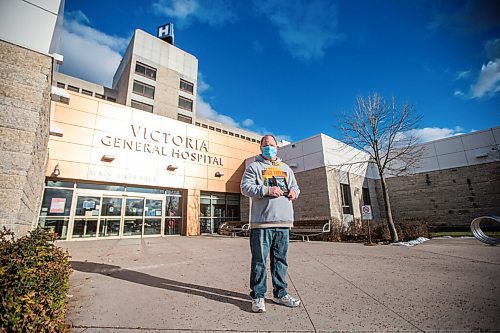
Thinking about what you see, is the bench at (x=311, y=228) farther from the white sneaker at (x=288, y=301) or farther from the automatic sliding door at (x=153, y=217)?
the automatic sliding door at (x=153, y=217)

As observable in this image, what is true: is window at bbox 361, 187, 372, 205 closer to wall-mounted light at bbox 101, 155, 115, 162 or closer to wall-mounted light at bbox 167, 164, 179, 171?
wall-mounted light at bbox 167, 164, 179, 171

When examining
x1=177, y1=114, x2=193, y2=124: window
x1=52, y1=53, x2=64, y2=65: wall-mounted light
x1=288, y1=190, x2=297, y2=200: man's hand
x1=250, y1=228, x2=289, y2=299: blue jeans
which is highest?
x1=177, y1=114, x2=193, y2=124: window

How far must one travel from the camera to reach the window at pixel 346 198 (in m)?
11.9

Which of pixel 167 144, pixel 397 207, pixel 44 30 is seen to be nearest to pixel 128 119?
pixel 167 144

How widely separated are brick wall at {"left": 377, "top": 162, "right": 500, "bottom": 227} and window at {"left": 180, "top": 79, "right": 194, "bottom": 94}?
82.6 ft

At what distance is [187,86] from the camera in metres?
29.2

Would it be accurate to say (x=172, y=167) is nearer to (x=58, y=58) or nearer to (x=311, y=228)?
(x=311, y=228)

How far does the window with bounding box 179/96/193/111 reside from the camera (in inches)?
1119

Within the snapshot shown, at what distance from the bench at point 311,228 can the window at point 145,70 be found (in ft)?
82.7

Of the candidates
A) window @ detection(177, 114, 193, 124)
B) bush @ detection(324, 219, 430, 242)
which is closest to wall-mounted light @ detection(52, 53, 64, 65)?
bush @ detection(324, 219, 430, 242)

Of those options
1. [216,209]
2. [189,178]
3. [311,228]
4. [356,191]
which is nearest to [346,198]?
[356,191]

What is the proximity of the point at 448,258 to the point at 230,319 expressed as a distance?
486 centimetres

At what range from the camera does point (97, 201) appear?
36.6 feet

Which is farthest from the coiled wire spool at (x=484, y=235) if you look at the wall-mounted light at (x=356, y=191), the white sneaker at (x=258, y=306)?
the white sneaker at (x=258, y=306)
